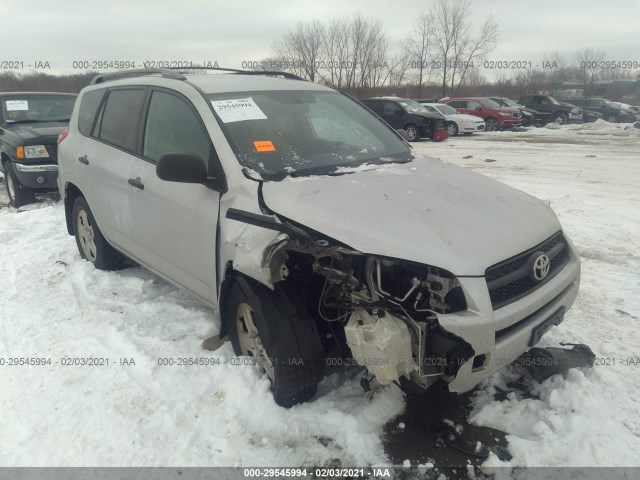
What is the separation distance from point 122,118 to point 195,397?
2.51 metres

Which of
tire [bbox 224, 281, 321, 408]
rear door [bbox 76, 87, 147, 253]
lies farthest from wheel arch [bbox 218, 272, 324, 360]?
rear door [bbox 76, 87, 147, 253]

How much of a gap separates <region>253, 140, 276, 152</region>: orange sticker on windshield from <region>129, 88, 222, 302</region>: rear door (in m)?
0.28

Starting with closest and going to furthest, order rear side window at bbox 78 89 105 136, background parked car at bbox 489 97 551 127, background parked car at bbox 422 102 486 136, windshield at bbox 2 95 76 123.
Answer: rear side window at bbox 78 89 105 136
windshield at bbox 2 95 76 123
background parked car at bbox 422 102 486 136
background parked car at bbox 489 97 551 127

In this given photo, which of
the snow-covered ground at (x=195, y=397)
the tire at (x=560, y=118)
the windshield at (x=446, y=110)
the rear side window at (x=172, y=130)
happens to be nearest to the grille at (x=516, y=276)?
the snow-covered ground at (x=195, y=397)

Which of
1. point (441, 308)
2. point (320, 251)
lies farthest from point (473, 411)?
point (320, 251)

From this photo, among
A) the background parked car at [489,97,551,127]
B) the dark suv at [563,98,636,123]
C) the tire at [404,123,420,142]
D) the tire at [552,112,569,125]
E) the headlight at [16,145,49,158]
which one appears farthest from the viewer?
the dark suv at [563,98,636,123]

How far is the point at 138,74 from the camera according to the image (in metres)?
4.12

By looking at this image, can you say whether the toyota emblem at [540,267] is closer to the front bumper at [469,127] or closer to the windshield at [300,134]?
the windshield at [300,134]

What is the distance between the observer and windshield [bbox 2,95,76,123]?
8207 millimetres

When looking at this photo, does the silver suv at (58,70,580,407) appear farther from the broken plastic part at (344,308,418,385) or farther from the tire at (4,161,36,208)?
the tire at (4,161,36,208)

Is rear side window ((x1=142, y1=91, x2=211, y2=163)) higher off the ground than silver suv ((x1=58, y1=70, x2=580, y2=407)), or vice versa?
rear side window ((x1=142, y1=91, x2=211, y2=163))

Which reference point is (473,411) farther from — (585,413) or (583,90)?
(583,90)

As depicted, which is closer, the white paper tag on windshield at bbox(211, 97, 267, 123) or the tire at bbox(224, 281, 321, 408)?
the tire at bbox(224, 281, 321, 408)

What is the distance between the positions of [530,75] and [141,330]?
54.6 metres
